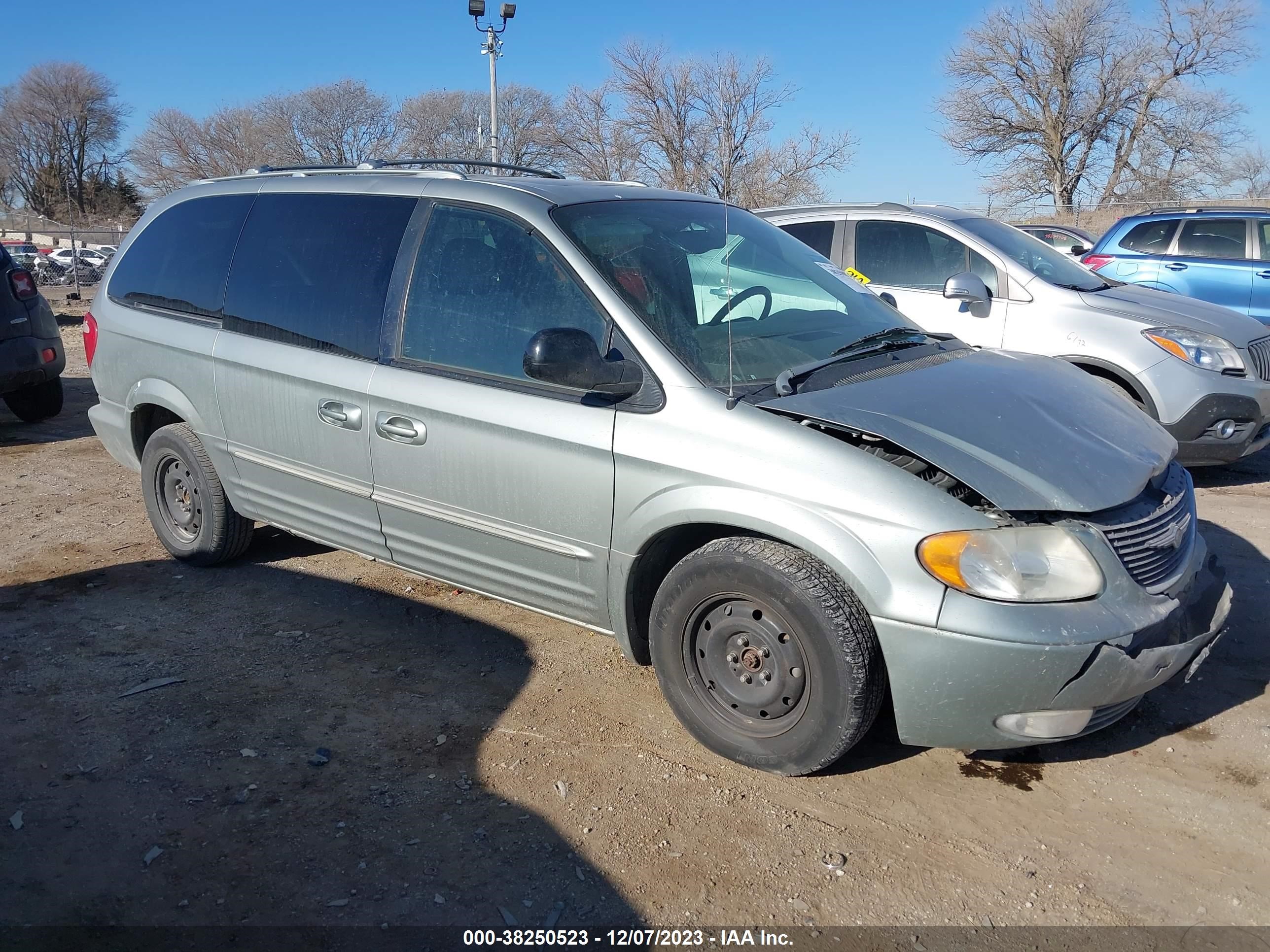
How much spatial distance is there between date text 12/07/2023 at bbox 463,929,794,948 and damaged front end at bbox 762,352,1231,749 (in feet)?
2.49

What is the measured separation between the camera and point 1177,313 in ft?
21.3

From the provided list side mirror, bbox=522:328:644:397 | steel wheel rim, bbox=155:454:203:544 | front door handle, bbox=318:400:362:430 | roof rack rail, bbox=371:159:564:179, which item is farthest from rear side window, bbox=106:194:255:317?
side mirror, bbox=522:328:644:397

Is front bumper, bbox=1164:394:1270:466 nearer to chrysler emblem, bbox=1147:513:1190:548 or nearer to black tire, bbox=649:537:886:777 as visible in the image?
chrysler emblem, bbox=1147:513:1190:548

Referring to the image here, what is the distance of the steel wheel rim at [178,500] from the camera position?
505 centimetres

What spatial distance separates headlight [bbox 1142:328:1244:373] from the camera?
20.1 feet

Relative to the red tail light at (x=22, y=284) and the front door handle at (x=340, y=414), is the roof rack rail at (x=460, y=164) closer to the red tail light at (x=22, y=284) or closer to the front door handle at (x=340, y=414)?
the front door handle at (x=340, y=414)

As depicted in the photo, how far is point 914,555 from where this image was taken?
110 inches

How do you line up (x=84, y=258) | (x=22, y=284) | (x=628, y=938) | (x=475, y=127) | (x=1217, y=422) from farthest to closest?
(x=475, y=127)
(x=84, y=258)
(x=22, y=284)
(x=1217, y=422)
(x=628, y=938)

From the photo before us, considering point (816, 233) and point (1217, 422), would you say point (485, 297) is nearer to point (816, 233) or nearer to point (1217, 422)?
point (816, 233)

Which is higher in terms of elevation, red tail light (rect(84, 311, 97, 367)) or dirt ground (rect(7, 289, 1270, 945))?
red tail light (rect(84, 311, 97, 367))

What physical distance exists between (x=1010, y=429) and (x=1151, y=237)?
883 centimetres

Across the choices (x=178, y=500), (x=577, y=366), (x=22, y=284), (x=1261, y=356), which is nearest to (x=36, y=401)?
(x=22, y=284)

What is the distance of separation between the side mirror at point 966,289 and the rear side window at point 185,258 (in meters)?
3.89

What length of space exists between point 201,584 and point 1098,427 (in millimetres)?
4154
